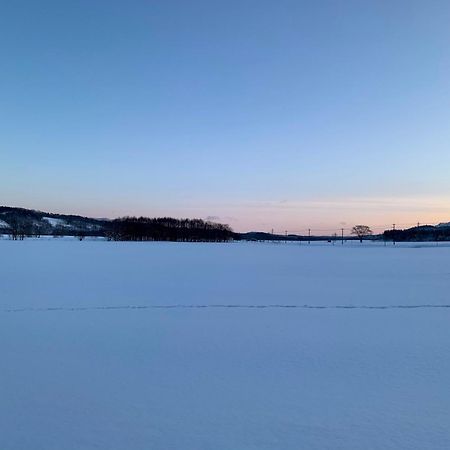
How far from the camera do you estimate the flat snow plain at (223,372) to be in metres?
3.24

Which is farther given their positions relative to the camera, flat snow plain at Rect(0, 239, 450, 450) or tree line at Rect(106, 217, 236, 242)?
tree line at Rect(106, 217, 236, 242)

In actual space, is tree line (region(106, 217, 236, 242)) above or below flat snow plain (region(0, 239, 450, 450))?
above

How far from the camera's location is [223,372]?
457 cm

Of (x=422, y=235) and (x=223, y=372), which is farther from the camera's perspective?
(x=422, y=235)

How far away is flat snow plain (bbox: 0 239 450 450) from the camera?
10.6ft

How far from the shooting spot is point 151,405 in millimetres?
3705

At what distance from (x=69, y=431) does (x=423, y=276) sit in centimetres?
1333

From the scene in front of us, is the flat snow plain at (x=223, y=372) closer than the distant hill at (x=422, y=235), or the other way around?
the flat snow plain at (x=223, y=372)

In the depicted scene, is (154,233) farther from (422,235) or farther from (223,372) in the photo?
(223,372)

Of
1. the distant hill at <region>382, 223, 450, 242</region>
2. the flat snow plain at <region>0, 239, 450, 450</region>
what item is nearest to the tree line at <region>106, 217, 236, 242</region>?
the distant hill at <region>382, 223, 450, 242</region>

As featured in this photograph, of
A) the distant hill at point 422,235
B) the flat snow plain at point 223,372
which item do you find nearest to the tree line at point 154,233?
the distant hill at point 422,235

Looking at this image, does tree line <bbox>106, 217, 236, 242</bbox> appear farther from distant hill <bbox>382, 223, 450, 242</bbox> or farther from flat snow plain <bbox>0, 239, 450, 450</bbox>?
flat snow plain <bbox>0, 239, 450, 450</bbox>

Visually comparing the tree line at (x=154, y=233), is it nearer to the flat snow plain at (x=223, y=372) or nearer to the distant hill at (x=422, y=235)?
the distant hill at (x=422, y=235)

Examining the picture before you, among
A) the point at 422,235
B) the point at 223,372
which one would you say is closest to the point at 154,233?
the point at 422,235
